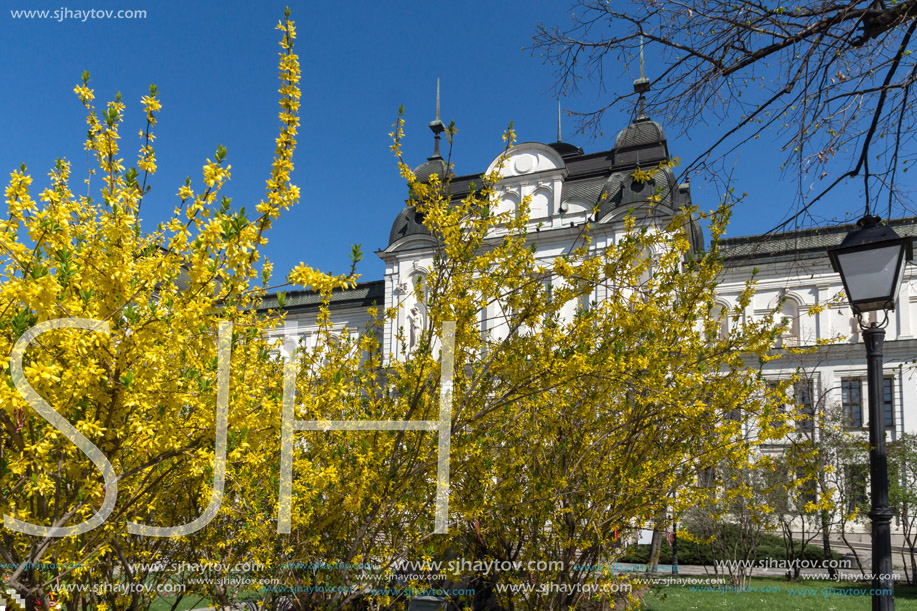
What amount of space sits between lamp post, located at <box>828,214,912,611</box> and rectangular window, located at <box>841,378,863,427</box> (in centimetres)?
2720

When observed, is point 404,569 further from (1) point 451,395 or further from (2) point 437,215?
(2) point 437,215

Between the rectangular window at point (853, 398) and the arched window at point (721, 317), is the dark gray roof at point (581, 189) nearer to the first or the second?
the arched window at point (721, 317)

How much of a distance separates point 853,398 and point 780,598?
60.9 feet

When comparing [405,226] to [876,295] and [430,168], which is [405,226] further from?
[876,295]

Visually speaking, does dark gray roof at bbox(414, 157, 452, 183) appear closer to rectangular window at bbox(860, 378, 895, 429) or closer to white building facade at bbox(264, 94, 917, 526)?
white building facade at bbox(264, 94, 917, 526)

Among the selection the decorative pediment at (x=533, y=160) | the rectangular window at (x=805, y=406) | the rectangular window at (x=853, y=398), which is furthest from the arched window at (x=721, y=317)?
the decorative pediment at (x=533, y=160)

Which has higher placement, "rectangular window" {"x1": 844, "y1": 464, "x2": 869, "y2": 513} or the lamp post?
the lamp post

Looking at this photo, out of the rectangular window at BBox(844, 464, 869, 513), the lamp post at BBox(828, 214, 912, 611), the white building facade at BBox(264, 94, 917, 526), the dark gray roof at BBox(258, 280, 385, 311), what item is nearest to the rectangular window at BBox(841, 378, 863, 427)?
the white building facade at BBox(264, 94, 917, 526)

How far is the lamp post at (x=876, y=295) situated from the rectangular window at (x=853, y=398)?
27.2m

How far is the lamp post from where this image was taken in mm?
4184

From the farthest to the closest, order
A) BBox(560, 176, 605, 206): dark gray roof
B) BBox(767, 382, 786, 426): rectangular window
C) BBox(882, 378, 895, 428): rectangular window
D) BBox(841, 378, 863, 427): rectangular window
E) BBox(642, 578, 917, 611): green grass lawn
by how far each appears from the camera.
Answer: BBox(560, 176, 605, 206): dark gray roof, BBox(841, 378, 863, 427): rectangular window, BBox(882, 378, 895, 428): rectangular window, BBox(642, 578, 917, 611): green grass lawn, BBox(767, 382, 786, 426): rectangular window

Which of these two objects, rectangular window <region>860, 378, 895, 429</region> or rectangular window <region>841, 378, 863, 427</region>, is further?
rectangular window <region>841, 378, 863, 427</region>

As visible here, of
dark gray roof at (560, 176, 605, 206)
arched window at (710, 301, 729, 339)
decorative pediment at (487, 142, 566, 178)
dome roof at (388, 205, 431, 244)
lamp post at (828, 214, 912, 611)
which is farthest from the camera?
dome roof at (388, 205, 431, 244)

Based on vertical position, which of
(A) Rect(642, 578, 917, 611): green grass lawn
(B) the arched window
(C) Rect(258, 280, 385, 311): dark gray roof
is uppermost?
(C) Rect(258, 280, 385, 311): dark gray roof
